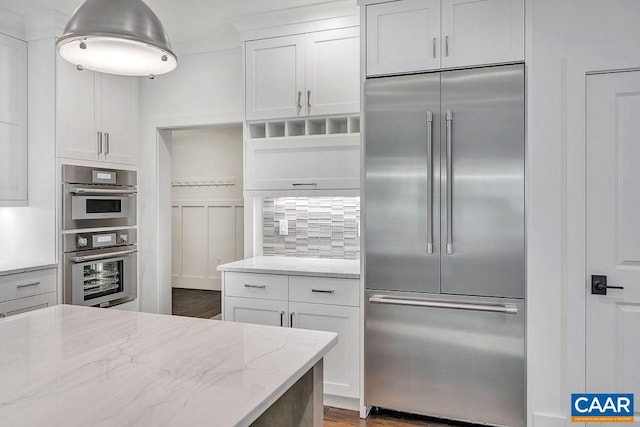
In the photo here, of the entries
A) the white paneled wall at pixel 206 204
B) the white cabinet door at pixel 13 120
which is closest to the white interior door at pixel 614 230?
the white cabinet door at pixel 13 120

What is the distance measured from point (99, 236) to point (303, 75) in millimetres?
2093

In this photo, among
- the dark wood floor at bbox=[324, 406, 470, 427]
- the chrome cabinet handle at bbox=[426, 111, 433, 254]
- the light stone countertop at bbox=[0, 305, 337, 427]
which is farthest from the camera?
the dark wood floor at bbox=[324, 406, 470, 427]

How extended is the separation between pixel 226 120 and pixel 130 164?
3.22 feet

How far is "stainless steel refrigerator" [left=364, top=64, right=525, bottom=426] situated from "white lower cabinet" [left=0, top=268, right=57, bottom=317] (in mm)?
2337

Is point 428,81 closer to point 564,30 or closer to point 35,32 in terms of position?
point 564,30

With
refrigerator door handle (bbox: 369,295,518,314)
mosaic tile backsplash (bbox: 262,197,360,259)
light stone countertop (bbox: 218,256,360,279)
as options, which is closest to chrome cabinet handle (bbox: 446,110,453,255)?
refrigerator door handle (bbox: 369,295,518,314)

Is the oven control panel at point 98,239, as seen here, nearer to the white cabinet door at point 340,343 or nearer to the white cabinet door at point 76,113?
the white cabinet door at point 76,113

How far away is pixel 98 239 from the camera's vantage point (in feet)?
11.9

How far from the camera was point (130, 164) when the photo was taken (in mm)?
4004

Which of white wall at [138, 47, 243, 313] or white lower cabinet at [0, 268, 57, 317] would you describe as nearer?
white lower cabinet at [0, 268, 57, 317]

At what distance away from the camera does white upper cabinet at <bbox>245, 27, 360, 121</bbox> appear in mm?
3147

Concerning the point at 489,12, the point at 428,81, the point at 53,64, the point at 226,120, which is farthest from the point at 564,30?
the point at 53,64

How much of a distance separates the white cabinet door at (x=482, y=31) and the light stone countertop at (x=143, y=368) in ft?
6.16

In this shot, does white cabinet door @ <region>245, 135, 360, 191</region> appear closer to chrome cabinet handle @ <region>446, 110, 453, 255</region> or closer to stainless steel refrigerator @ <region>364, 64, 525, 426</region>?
stainless steel refrigerator @ <region>364, 64, 525, 426</region>
